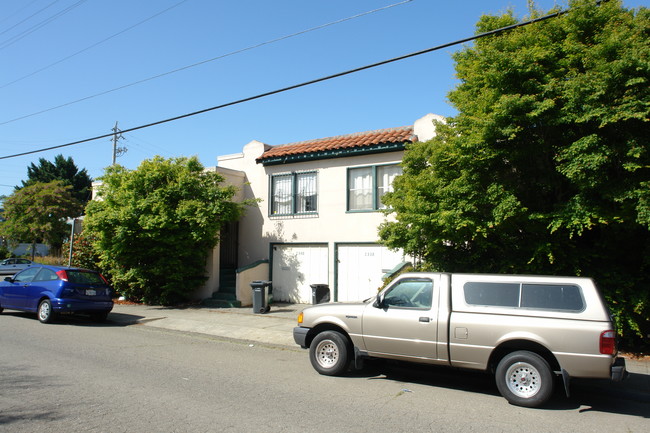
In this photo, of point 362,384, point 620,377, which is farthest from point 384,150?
point 620,377

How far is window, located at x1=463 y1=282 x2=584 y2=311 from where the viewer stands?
5.92m

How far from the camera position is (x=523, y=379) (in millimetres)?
5930

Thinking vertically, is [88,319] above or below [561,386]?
above

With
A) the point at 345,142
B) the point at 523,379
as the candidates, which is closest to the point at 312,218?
the point at 345,142

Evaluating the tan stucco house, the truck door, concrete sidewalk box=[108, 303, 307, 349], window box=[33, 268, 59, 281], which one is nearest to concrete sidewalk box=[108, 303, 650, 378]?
concrete sidewalk box=[108, 303, 307, 349]

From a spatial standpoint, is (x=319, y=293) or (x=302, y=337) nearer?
(x=302, y=337)

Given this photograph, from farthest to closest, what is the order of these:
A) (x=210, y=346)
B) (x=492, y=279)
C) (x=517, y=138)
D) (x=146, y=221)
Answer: (x=146, y=221) < (x=210, y=346) < (x=517, y=138) < (x=492, y=279)

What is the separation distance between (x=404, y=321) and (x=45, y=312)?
9652 millimetres

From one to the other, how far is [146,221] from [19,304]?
12.8 feet

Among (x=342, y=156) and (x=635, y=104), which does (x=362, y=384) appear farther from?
(x=342, y=156)

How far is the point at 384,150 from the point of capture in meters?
14.2

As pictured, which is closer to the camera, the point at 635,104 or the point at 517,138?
the point at 635,104

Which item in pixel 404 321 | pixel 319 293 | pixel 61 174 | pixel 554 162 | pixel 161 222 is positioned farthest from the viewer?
pixel 61 174

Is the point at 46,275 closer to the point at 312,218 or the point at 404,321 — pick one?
the point at 312,218
